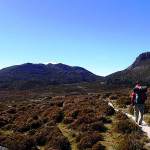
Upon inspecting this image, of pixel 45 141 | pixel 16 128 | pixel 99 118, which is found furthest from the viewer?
pixel 16 128

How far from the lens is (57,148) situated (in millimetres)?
7152

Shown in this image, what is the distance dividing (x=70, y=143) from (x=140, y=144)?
3.66 metres

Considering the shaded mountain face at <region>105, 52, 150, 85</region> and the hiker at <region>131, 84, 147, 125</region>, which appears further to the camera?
the shaded mountain face at <region>105, 52, 150, 85</region>

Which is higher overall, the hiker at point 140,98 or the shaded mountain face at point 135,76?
the shaded mountain face at point 135,76

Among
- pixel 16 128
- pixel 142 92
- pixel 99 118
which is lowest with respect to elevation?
pixel 16 128

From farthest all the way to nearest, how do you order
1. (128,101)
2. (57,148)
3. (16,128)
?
1. (128,101)
2. (16,128)
3. (57,148)

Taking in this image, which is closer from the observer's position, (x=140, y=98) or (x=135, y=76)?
(x=140, y=98)

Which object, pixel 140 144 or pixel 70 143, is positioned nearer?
pixel 140 144

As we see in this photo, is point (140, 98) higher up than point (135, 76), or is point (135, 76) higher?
point (135, 76)

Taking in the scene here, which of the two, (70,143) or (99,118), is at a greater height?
(99,118)

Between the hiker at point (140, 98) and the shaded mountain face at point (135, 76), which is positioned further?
the shaded mountain face at point (135, 76)

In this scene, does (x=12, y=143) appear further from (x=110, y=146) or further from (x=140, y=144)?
(x=140, y=144)

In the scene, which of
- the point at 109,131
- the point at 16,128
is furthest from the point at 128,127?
the point at 16,128

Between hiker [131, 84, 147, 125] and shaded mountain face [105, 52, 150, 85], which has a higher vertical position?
shaded mountain face [105, 52, 150, 85]
